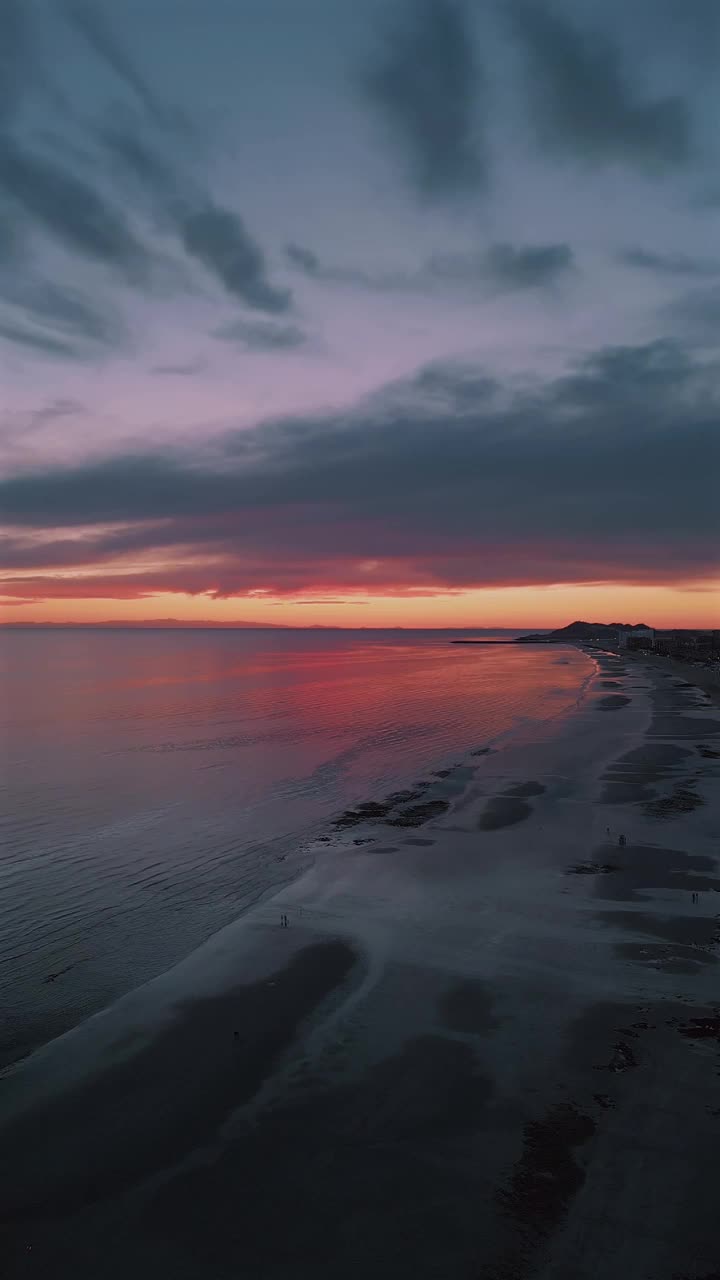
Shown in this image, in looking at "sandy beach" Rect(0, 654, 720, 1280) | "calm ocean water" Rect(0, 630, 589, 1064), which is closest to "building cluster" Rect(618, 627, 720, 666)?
"calm ocean water" Rect(0, 630, 589, 1064)

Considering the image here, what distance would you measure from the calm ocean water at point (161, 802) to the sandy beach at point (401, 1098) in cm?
157

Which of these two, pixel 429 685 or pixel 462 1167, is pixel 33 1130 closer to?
pixel 462 1167

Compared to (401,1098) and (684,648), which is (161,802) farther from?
(684,648)

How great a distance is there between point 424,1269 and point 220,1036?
5.28 metres

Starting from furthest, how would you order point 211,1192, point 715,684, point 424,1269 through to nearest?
point 715,684 < point 211,1192 < point 424,1269

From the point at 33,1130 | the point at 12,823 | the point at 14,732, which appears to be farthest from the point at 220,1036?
the point at 14,732

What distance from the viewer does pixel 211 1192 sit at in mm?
7930

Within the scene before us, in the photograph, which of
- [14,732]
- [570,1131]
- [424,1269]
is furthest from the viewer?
[14,732]

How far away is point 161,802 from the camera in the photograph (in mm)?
28422

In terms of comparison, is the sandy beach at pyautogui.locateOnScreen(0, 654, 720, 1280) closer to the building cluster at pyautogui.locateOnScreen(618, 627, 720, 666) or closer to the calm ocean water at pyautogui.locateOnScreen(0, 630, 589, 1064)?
the calm ocean water at pyautogui.locateOnScreen(0, 630, 589, 1064)

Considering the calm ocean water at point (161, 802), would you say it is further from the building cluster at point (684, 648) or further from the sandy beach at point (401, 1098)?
the building cluster at point (684, 648)

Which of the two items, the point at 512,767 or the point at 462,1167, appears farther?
the point at 512,767

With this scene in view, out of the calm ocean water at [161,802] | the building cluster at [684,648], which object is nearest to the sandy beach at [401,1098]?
the calm ocean water at [161,802]

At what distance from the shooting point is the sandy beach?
7.19 metres
